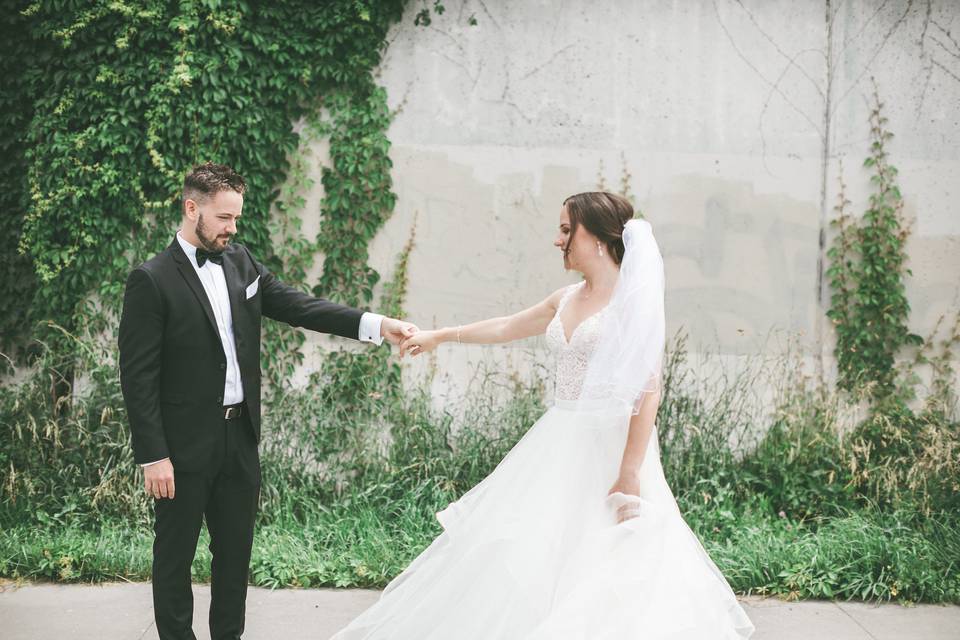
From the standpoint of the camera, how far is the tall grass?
4.67m

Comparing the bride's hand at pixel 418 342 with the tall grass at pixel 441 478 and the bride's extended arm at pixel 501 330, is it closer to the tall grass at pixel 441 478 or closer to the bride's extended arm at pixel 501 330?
the bride's extended arm at pixel 501 330

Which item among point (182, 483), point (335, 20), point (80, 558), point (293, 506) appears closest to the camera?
point (182, 483)

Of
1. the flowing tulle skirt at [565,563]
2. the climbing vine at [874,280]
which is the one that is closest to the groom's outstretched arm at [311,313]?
the flowing tulle skirt at [565,563]

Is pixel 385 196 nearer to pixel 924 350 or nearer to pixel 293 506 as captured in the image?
pixel 293 506

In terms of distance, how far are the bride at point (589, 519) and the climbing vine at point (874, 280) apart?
340 centimetres

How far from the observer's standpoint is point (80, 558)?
469cm

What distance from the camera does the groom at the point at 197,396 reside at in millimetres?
3160

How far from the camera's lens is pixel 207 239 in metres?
3.30

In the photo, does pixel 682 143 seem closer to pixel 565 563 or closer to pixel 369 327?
pixel 369 327

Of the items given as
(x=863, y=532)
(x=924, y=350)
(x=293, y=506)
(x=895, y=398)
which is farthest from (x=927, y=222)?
(x=293, y=506)

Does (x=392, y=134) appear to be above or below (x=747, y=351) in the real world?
above

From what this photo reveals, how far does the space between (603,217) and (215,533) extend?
199cm

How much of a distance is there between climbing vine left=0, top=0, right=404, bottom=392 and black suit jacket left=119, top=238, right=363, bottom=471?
2.77m

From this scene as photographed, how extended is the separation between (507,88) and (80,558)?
13.4ft
